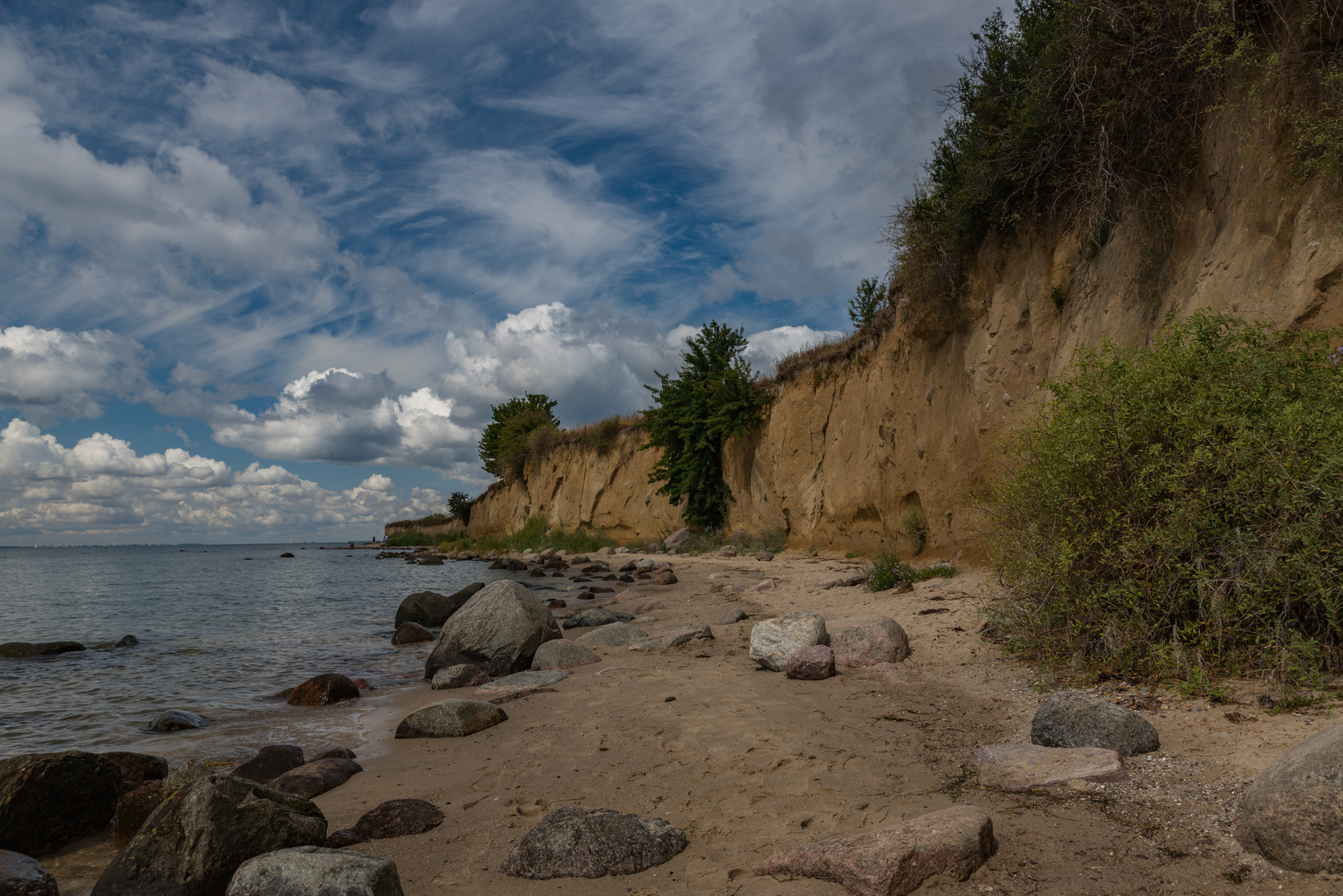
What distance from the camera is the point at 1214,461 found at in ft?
14.5

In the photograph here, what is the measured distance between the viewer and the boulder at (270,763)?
16.9 feet

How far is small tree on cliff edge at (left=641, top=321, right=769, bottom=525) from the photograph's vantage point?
23.1 metres

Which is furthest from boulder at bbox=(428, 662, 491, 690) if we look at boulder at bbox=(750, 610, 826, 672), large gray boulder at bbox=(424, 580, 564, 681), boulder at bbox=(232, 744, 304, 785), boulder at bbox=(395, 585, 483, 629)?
boulder at bbox=(395, 585, 483, 629)

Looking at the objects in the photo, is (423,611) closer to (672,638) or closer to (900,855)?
(672,638)

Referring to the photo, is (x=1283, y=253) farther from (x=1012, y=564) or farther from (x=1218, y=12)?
(x=1012, y=564)

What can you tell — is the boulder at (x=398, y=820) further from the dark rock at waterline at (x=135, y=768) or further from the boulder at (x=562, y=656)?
the boulder at (x=562, y=656)

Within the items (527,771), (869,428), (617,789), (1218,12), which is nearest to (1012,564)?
(617,789)

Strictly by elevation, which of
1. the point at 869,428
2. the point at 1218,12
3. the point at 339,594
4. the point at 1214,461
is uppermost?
the point at 1218,12

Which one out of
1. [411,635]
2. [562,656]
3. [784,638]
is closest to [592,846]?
[784,638]

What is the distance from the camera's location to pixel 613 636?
9.07 metres

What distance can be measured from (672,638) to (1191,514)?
18.2ft

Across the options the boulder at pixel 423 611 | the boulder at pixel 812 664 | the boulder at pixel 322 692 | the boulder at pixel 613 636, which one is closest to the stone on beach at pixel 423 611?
the boulder at pixel 423 611

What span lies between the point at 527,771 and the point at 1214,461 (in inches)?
190

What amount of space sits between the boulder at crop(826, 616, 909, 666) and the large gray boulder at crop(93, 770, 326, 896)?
457 cm
